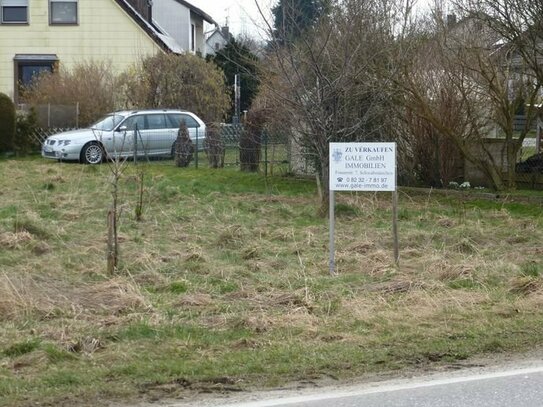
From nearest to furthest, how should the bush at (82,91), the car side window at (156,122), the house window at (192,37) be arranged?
the car side window at (156,122) → the bush at (82,91) → the house window at (192,37)

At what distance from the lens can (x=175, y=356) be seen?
23.8 ft

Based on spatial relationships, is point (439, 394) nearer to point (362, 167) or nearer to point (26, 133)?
point (362, 167)

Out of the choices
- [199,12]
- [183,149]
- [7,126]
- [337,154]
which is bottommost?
[337,154]

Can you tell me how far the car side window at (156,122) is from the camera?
25.4 meters

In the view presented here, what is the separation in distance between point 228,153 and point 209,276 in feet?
50.3

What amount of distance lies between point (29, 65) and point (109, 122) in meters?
14.8

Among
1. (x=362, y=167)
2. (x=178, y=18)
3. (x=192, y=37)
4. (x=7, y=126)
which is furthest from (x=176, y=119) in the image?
(x=192, y=37)

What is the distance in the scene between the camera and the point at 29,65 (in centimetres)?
3822

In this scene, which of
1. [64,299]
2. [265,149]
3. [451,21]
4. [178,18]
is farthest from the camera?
[178,18]

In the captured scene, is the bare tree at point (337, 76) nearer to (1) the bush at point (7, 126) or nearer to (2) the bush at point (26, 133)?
(1) the bush at point (7, 126)

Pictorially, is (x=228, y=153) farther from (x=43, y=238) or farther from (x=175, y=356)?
(x=175, y=356)

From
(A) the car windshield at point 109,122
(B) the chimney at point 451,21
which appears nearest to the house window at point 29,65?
(A) the car windshield at point 109,122

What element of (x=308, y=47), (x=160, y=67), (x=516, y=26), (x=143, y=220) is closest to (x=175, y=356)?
(x=143, y=220)

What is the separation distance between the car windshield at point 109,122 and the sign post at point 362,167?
48.0ft
